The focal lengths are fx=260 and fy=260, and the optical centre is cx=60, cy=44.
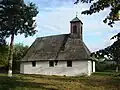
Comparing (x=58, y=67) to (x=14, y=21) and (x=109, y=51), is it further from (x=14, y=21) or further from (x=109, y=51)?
(x=109, y=51)

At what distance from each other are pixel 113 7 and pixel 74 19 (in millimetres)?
33508

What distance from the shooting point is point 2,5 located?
4128cm

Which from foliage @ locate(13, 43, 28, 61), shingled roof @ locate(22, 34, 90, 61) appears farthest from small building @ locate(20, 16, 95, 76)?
foliage @ locate(13, 43, 28, 61)

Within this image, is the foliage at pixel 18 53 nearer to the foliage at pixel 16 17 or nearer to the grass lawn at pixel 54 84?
the foliage at pixel 16 17

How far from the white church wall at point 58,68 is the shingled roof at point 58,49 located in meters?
0.90

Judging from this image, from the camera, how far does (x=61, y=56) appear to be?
4534 centimetres

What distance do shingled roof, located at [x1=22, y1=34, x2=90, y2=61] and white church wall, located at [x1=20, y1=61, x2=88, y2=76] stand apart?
0.90 m

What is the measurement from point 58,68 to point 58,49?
377cm

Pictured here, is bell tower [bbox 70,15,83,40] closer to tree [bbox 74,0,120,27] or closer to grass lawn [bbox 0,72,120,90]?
grass lawn [bbox 0,72,120,90]

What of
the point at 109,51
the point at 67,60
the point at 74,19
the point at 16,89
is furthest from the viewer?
the point at 74,19

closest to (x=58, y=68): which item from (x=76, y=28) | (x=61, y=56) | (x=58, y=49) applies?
(x=61, y=56)

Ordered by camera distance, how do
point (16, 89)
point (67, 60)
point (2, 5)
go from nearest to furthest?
1. point (16, 89)
2. point (2, 5)
3. point (67, 60)

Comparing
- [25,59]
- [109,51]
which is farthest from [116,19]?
[25,59]

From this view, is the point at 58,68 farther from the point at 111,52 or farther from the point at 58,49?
the point at 111,52
